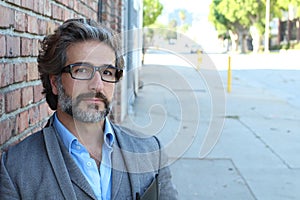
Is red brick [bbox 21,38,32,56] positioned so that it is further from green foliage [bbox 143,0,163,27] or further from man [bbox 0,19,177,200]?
green foliage [bbox 143,0,163,27]

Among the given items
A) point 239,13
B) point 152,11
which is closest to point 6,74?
point 152,11

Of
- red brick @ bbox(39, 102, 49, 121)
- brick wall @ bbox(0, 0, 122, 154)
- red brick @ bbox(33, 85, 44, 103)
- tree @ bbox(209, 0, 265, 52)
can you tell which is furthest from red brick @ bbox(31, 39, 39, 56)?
tree @ bbox(209, 0, 265, 52)

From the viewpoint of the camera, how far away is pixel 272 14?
5088 cm

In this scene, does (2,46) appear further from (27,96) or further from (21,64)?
(27,96)

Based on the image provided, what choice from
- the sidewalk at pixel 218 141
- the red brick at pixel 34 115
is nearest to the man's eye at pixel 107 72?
the sidewalk at pixel 218 141

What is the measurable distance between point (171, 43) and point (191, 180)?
350cm

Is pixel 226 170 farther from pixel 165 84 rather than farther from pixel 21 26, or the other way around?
pixel 21 26

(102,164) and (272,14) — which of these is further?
(272,14)

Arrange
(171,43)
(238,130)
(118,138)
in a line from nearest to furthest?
(118,138), (171,43), (238,130)

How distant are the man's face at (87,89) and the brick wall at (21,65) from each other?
239 millimetres

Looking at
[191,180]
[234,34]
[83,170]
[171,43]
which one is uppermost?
[234,34]

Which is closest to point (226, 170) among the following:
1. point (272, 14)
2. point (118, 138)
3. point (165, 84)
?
point (165, 84)

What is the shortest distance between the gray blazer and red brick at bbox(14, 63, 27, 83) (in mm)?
299

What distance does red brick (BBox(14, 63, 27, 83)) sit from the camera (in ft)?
6.31
